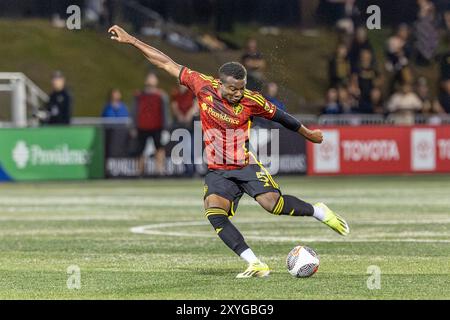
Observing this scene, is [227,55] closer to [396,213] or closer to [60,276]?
[396,213]

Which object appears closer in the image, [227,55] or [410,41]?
[410,41]

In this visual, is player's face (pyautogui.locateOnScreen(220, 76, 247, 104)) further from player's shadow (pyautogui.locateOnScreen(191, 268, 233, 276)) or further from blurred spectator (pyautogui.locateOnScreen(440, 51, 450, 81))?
blurred spectator (pyautogui.locateOnScreen(440, 51, 450, 81))

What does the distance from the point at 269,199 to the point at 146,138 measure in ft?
57.4

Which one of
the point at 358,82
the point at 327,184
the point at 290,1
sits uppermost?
the point at 290,1

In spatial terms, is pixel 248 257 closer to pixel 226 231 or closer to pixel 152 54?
pixel 226 231

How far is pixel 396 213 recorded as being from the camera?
64.9ft

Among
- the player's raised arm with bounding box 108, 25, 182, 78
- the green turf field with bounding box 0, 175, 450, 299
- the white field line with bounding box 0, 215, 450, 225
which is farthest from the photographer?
the white field line with bounding box 0, 215, 450, 225

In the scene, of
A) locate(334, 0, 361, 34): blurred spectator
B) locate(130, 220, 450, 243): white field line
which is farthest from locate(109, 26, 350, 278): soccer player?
locate(334, 0, 361, 34): blurred spectator

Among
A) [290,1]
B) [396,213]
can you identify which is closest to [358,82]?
[290,1]

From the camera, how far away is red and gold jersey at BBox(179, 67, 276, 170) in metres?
12.3

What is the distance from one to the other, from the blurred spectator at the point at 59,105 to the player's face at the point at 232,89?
693 inches

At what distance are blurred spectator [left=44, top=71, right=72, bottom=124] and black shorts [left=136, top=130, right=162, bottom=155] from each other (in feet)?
5.64

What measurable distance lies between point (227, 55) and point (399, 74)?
5690 millimetres

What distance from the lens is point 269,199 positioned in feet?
40.2
